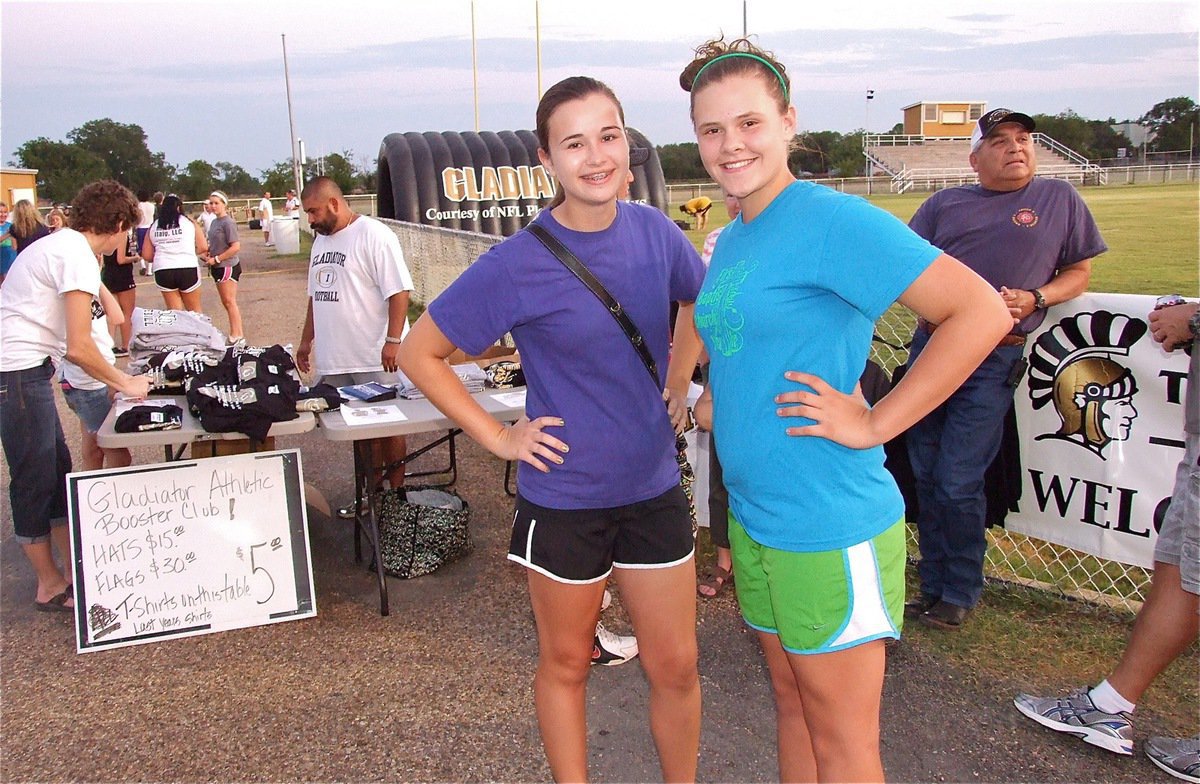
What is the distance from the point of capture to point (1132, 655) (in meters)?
2.92

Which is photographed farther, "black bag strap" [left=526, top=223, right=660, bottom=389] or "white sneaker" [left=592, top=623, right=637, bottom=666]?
"white sneaker" [left=592, top=623, right=637, bottom=666]

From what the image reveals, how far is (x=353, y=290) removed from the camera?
16.8 ft

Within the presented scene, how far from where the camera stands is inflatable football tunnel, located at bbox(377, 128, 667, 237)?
16.9 m

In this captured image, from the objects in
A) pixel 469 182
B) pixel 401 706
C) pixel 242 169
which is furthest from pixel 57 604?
pixel 242 169

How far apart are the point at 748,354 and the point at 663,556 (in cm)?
72

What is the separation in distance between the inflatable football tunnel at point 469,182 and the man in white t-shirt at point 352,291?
11672 mm

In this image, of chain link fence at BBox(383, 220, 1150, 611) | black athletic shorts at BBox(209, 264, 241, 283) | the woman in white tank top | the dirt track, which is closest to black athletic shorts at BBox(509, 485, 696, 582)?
the dirt track

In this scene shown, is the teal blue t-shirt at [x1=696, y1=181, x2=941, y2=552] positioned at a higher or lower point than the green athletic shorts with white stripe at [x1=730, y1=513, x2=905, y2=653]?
higher

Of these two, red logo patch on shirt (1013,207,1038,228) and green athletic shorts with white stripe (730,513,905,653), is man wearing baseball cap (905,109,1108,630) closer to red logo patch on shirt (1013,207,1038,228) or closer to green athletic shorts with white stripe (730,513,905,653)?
red logo patch on shirt (1013,207,1038,228)

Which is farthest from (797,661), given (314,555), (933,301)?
(314,555)

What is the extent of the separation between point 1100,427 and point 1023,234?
37.2 inches

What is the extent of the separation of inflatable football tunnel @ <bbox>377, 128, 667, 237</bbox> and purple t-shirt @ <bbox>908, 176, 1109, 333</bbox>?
12.9 metres

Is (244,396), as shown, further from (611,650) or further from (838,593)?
(838,593)

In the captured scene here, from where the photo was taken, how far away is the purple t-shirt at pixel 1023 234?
12.0ft
